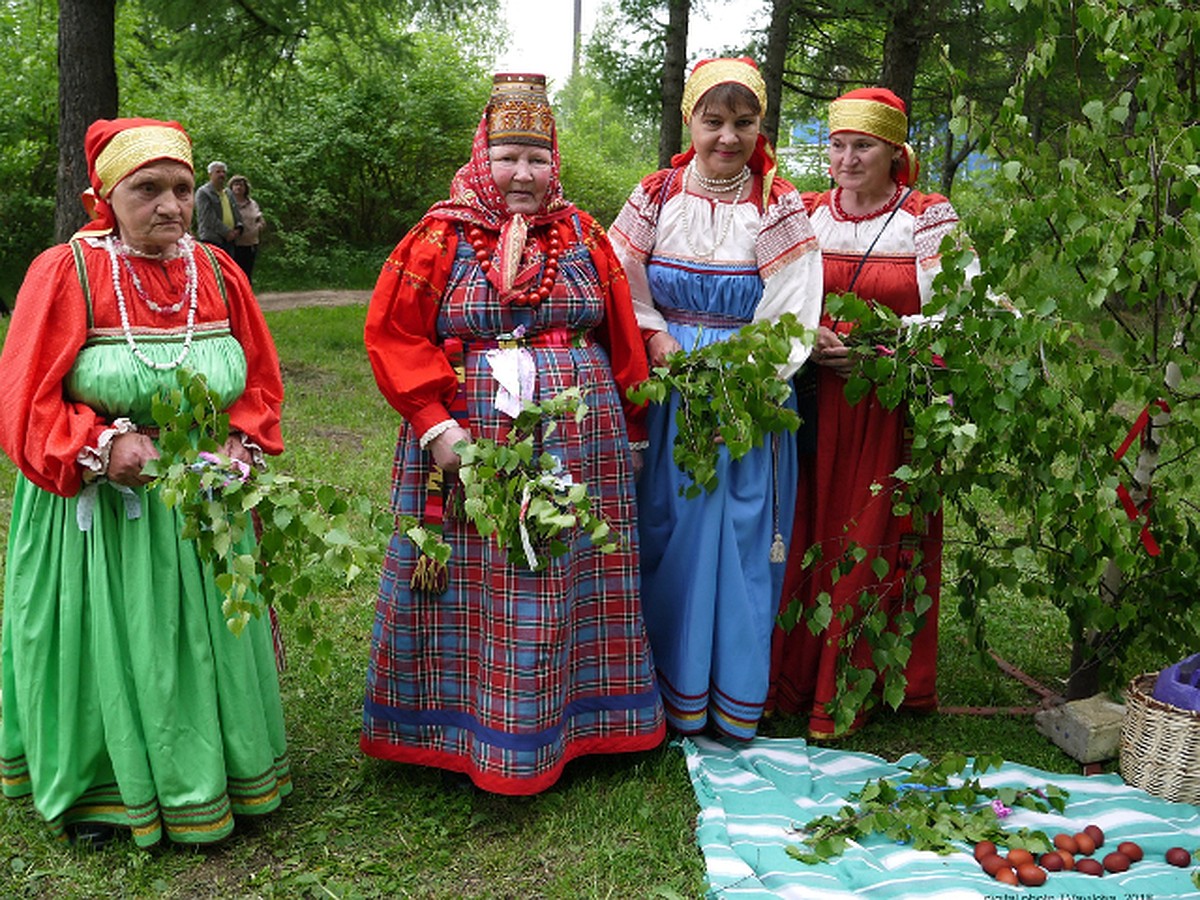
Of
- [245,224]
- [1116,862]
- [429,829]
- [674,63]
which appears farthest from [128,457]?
[245,224]

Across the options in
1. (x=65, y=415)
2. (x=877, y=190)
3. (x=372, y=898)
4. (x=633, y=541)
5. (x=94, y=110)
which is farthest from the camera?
(x=94, y=110)

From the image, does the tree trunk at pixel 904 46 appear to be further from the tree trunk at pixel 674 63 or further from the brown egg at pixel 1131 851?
the brown egg at pixel 1131 851

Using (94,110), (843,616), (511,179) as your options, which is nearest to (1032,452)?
(843,616)

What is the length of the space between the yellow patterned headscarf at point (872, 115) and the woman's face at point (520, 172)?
0.96m

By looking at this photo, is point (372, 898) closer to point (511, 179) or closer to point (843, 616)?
point (843, 616)

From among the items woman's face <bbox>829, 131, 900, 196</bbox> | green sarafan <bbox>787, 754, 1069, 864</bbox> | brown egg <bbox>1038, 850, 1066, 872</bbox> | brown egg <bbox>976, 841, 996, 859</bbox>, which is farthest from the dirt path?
brown egg <bbox>1038, 850, 1066, 872</bbox>

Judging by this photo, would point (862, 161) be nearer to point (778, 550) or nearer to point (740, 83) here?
point (740, 83)

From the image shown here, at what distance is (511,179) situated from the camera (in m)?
3.03

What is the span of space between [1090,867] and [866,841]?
0.55 m

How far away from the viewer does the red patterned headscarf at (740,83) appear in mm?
3213

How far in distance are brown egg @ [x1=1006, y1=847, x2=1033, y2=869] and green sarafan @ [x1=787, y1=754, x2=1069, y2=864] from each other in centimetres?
6

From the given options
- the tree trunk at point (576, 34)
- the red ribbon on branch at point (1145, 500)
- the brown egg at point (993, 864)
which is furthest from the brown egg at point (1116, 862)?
the tree trunk at point (576, 34)

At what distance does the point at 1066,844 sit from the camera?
299 cm

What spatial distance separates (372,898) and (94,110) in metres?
6.62
